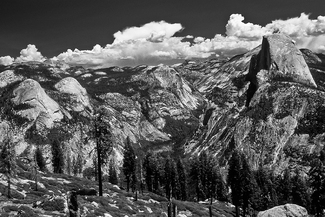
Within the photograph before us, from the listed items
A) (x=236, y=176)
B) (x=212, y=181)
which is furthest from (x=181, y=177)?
(x=236, y=176)

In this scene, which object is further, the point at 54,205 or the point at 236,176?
the point at 236,176

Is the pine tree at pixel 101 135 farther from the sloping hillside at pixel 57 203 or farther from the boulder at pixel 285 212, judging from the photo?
the boulder at pixel 285 212

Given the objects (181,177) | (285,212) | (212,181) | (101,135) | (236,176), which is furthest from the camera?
(181,177)

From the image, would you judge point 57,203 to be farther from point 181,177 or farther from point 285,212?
point 181,177

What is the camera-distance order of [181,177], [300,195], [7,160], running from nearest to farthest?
[7,160], [300,195], [181,177]

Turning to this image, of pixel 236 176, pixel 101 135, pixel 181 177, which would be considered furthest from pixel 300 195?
pixel 101 135

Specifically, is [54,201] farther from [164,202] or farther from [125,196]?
[164,202]

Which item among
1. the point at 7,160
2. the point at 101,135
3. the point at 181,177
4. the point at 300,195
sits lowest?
the point at 300,195

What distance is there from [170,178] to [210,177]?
11.8 metres

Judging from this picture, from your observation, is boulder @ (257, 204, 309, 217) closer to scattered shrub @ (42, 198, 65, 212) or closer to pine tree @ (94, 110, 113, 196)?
pine tree @ (94, 110, 113, 196)

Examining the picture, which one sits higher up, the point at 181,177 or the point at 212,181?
the point at 212,181

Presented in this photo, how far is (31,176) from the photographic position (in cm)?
5069

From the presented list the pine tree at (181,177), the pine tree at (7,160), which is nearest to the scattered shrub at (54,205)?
the pine tree at (7,160)

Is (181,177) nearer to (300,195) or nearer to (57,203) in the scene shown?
(300,195)
